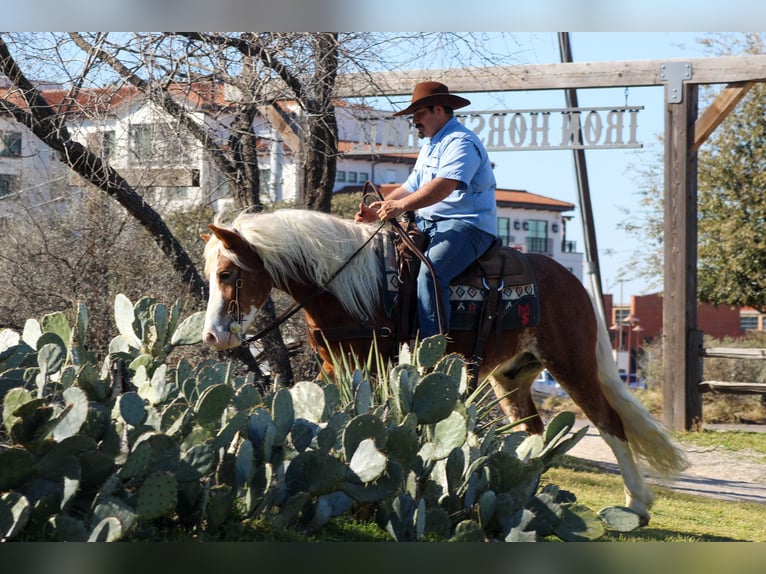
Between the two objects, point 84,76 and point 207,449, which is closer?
point 207,449

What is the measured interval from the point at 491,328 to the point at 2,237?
5032mm

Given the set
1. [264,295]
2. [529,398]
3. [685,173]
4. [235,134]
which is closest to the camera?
[264,295]

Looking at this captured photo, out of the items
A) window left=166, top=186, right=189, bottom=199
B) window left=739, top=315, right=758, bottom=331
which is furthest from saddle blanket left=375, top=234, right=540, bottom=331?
window left=739, top=315, right=758, bottom=331

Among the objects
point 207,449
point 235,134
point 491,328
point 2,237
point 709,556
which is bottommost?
point 709,556

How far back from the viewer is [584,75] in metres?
10.9

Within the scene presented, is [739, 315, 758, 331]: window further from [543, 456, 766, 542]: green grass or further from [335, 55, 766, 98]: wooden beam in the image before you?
[543, 456, 766, 542]: green grass

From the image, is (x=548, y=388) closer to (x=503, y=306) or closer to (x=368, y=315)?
(x=503, y=306)

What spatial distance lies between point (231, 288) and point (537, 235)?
65.1 meters

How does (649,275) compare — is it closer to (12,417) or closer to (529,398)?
(529,398)

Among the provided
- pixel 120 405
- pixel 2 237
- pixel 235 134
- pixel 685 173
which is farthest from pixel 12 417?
pixel 685 173

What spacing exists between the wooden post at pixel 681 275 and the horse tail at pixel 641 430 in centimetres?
518

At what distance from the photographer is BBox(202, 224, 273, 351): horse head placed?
5.43 metres

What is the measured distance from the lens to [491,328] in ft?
19.6

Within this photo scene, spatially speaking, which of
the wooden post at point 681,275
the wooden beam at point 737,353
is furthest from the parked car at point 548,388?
the wooden beam at point 737,353
